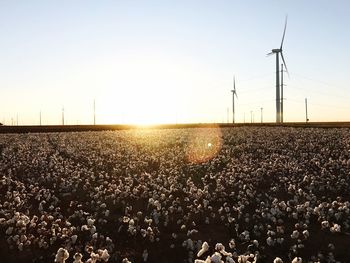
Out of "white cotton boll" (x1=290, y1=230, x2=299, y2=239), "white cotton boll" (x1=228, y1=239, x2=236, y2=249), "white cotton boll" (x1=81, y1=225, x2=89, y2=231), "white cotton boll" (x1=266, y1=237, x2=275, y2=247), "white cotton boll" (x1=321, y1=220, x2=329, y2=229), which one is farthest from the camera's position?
"white cotton boll" (x1=321, y1=220, x2=329, y2=229)

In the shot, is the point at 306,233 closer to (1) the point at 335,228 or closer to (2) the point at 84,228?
(1) the point at 335,228

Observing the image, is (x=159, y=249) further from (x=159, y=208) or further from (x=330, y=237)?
(x=330, y=237)

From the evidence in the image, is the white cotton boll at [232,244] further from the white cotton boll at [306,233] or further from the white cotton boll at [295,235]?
the white cotton boll at [306,233]

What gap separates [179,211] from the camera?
15.7 m

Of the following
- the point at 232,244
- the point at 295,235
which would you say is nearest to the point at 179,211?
the point at 232,244

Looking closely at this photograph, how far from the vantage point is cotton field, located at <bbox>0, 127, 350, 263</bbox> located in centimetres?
1224

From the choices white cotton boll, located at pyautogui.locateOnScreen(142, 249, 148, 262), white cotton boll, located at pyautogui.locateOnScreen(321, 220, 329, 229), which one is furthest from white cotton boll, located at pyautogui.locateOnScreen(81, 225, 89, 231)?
white cotton boll, located at pyautogui.locateOnScreen(321, 220, 329, 229)

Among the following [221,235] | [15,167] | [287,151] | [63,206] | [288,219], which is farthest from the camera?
[287,151]

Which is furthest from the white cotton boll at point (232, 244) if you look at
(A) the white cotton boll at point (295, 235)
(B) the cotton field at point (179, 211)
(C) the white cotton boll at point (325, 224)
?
(C) the white cotton boll at point (325, 224)

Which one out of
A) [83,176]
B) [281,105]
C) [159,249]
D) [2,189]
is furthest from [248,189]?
[281,105]

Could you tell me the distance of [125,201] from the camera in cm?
1722

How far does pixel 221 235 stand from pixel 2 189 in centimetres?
1048

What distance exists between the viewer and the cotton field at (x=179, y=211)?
12242 mm

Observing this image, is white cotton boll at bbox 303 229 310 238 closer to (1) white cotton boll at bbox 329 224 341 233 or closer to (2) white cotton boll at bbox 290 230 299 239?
(2) white cotton boll at bbox 290 230 299 239
